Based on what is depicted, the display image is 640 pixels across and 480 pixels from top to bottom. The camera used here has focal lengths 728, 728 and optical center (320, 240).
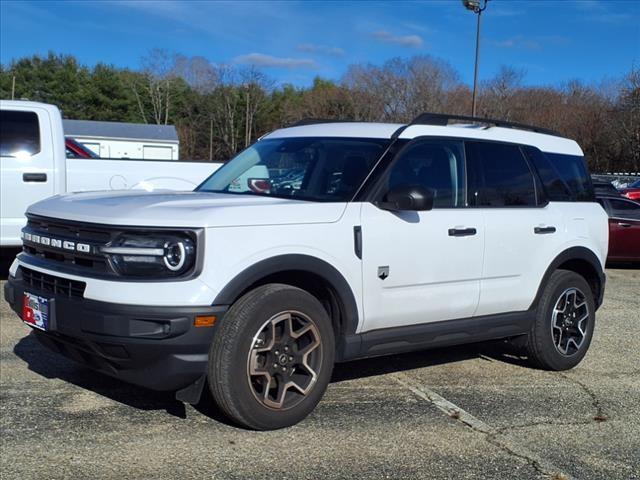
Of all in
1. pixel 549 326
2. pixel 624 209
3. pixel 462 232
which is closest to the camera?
pixel 462 232

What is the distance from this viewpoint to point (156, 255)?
3.84 m

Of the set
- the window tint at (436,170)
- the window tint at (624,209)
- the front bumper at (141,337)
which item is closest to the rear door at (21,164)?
the front bumper at (141,337)

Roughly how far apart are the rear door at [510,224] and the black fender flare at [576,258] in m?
0.07

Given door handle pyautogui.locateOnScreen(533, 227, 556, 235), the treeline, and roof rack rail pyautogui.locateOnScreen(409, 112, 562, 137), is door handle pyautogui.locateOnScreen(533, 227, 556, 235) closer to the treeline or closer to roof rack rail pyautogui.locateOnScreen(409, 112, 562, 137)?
roof rack rail pyautogui.locateOnScreen(409, 112, 562, 137)

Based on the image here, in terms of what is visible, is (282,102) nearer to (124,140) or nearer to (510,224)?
(124,140)

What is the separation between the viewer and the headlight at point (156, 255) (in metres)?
3.84

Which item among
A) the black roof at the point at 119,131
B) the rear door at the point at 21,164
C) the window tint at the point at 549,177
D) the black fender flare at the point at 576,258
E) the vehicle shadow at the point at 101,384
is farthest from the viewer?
the black roof at the point at 119,131

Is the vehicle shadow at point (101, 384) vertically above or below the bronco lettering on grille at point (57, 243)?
below

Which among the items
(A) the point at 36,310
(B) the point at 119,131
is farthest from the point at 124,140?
(A) the point at 36,310

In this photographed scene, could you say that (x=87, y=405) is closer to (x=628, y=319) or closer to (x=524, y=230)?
(x=524, y=230)

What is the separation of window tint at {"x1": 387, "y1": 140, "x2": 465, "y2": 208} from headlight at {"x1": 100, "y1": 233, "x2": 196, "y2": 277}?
1.60 m

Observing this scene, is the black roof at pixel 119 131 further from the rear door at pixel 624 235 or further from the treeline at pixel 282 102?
the rear door at pixel 624 235

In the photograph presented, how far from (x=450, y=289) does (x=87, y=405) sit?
2542mm

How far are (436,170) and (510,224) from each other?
76 centimetres
